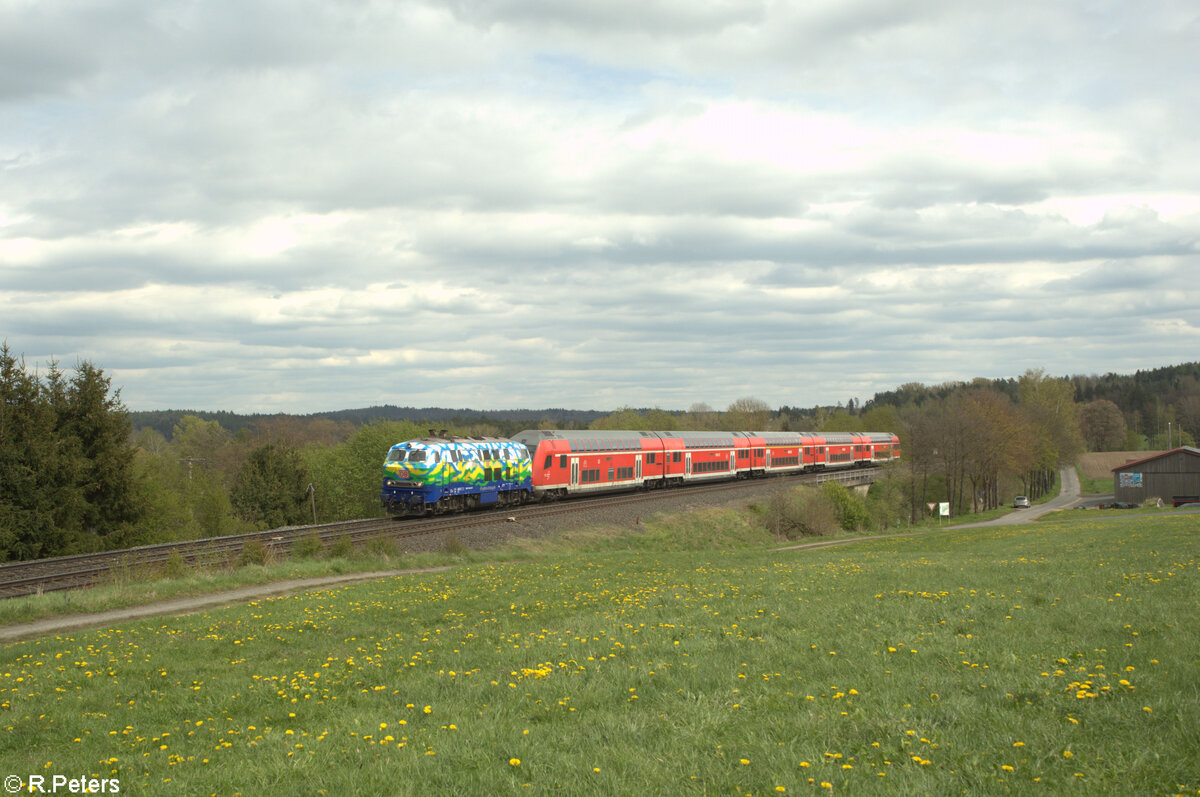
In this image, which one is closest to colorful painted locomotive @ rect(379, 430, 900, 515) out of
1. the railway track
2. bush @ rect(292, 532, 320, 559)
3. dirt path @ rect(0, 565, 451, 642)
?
the railway track

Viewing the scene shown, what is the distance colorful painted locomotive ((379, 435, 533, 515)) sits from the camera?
36688 mm

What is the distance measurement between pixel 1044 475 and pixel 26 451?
11349 centimetres

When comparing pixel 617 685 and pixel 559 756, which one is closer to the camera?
pixel 559 756

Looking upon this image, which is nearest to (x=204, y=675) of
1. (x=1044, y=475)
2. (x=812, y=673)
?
(x=812, y=673)

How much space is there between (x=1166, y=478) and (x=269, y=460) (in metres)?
85.0

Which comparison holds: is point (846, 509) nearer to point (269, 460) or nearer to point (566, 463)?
point (566, 463)

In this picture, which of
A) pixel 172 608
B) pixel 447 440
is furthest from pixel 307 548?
pixel 447 440

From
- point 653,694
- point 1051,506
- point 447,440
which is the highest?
point 447,440

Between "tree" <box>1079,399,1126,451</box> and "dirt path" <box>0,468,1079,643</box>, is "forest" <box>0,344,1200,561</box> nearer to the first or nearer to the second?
"tree" <box>1079,399,1126,451</box>

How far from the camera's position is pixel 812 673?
27.7ft

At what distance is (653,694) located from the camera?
7.98 meters

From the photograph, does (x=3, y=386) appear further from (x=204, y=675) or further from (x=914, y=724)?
(x=914, y=724)

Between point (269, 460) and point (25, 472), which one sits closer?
point (25, 472)

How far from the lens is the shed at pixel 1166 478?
76250 mm
